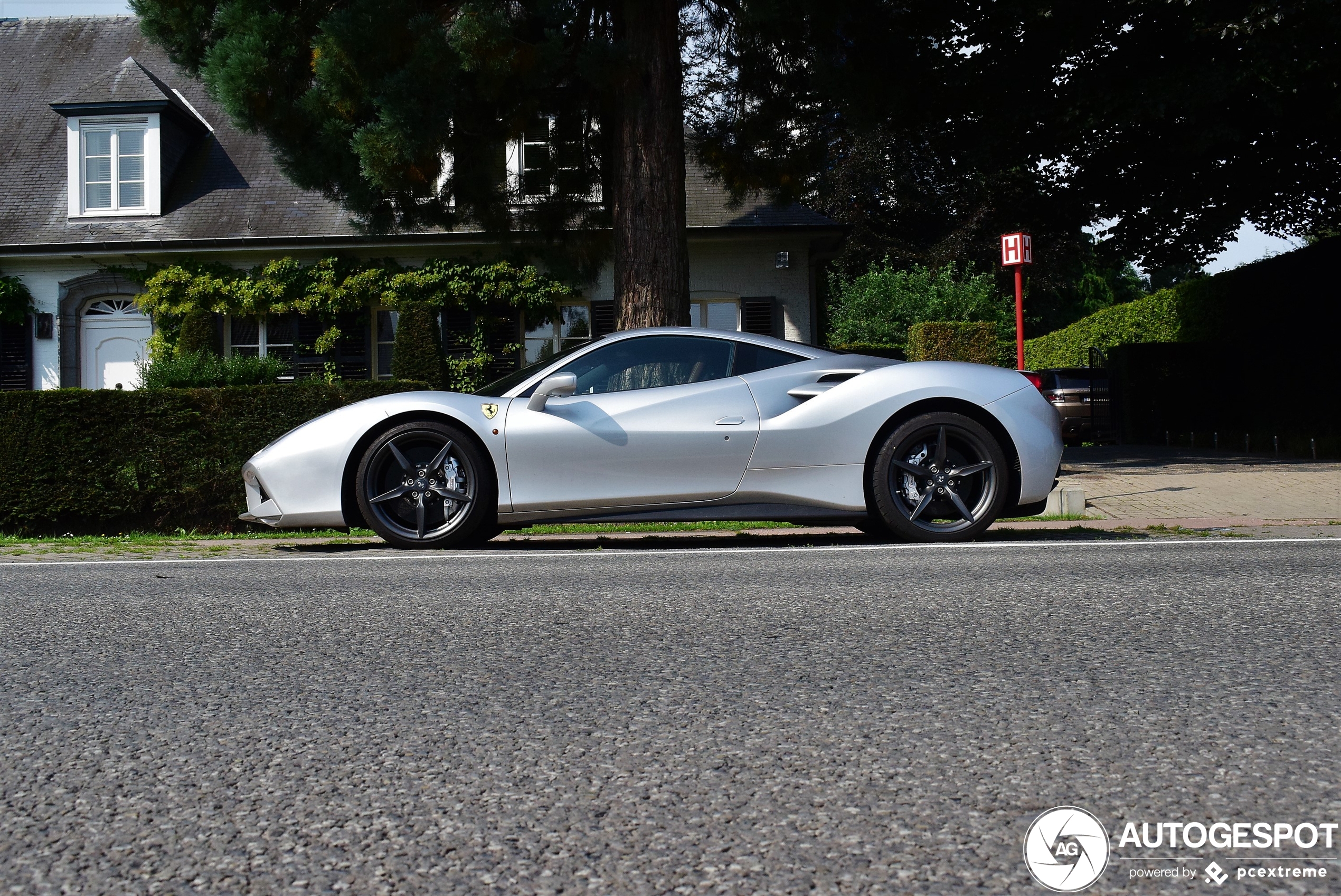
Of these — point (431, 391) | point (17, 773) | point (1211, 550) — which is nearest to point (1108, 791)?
point (17, 773)

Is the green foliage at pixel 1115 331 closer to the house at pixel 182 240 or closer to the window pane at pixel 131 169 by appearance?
the house at pixel 182 240

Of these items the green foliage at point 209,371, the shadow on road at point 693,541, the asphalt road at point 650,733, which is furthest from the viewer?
the green foliage at point 209,371

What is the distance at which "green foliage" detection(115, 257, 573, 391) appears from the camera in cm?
2066

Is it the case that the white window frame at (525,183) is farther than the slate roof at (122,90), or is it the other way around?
the slate roof at (122,90)

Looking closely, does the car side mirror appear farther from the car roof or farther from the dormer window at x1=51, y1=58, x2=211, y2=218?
the dormer window at x1=51, y1=58, x2=211, y2=218

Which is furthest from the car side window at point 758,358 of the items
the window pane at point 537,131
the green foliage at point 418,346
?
the green foliage at point 418,346

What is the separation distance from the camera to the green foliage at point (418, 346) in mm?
19234

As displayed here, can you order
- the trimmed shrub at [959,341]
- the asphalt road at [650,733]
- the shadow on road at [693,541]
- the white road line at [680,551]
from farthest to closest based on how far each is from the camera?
the trimmed shrub at [959,341], the shadow on road at [693,541], the white road line at [680,551], the asphalt road at [650,733]

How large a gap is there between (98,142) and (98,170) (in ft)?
1.59

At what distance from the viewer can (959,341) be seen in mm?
15391

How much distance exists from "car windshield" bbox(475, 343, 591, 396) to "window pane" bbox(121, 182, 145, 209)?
53.8 feet

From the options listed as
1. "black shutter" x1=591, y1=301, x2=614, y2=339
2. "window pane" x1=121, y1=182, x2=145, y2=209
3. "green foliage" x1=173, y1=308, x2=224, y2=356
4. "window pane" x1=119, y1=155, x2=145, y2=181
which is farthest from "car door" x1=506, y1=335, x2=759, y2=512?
"window pane" x1=119, y1=155, x2=145, y2=181

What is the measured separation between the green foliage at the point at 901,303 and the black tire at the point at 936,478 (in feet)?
71.0

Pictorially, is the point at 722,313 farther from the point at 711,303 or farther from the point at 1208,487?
the point at 1208,487
